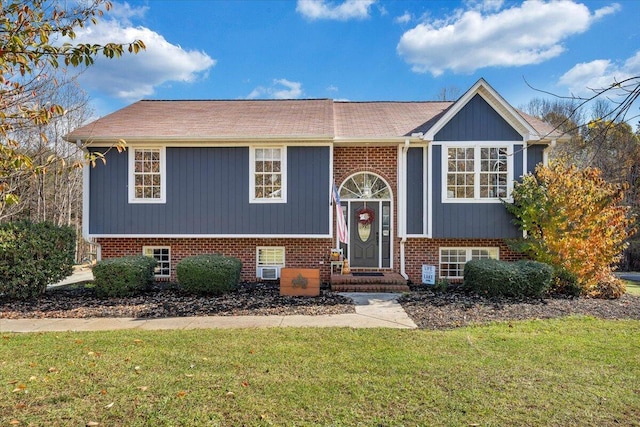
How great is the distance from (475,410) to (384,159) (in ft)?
27.6

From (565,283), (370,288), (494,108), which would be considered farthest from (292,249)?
(565,283)

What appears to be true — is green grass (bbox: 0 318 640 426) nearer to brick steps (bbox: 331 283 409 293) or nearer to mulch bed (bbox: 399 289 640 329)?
mulch bed (bbox: 399 289 640 329)

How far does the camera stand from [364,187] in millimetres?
11250

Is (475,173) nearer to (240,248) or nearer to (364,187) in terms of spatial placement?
(364,187)

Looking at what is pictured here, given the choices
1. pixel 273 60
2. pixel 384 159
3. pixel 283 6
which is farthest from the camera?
pixel 273 60

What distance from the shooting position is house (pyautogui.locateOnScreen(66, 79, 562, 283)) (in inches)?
403

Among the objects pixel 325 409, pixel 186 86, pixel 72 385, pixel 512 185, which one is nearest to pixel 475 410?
pixel 325 409

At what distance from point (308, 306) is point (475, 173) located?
6.01 m

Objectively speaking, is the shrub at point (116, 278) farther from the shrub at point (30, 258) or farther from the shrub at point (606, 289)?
the shrub at point (606, 289)

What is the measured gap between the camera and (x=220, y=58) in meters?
12.6

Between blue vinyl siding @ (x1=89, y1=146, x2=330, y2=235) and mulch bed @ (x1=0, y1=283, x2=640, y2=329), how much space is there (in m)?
1.95

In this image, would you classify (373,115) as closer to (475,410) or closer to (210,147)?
(210,147)

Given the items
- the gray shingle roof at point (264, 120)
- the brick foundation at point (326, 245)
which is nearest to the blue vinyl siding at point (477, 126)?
the gray shingle roof at point (264, 120)

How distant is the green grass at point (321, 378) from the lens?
3.36 metres
